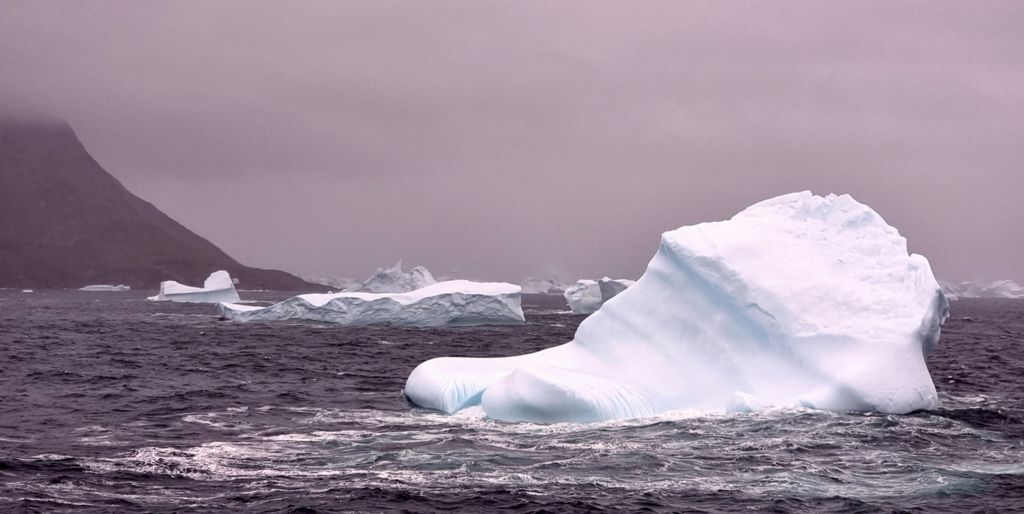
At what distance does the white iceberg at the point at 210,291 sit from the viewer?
84.2 m

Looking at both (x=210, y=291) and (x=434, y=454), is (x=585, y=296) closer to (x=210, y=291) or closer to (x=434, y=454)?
(x=210, y=291)

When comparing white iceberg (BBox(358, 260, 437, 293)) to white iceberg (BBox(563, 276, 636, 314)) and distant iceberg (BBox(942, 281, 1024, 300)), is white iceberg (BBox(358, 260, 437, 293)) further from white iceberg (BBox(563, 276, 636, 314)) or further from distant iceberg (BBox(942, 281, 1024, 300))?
distant iceberg (BBox(942, 281, 1024, 300))

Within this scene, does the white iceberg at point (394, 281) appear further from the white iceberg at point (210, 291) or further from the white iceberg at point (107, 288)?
the white iceberg at point (107, 288)

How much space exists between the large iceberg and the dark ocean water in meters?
0.63

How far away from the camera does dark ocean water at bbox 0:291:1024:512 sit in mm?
11688

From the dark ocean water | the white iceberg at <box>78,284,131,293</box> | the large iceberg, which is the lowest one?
the dark ocean water

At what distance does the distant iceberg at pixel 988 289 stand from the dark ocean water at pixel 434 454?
146m

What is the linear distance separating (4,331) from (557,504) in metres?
38.5

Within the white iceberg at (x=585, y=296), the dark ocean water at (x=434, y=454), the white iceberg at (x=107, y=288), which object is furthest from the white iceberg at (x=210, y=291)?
the white iceberg at (x=107, y=288)

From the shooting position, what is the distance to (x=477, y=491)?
11969mm

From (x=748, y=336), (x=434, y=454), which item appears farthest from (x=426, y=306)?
(x=434, y=454)

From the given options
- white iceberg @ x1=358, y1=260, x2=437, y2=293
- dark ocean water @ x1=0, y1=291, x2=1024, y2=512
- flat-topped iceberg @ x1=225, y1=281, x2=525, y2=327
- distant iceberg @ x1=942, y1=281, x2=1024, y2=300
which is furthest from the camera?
distant iceberg @ x1=942, y1=281, x2=1024, y2=300

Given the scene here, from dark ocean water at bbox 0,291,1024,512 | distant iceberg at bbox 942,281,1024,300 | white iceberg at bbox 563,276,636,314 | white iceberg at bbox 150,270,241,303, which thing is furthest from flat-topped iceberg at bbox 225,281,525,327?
distant iceberg at bbox 942,281,1024,300

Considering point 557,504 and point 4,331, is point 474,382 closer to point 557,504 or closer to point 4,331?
point 557,504
